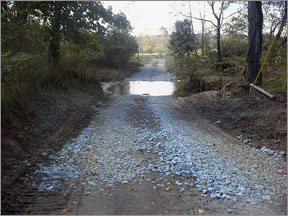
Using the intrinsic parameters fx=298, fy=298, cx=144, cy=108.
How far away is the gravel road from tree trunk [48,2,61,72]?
242 inches

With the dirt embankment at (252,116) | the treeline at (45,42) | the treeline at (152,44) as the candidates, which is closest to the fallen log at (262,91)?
the dirt embankment at (252,116)

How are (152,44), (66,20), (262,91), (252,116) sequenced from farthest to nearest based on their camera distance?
(152,44)
(66,20)
(262,91)
(252,116)

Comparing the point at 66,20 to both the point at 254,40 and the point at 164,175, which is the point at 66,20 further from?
the point at 164,175

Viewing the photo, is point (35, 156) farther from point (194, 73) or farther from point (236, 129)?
point (194, 73)

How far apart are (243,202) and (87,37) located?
486 inches

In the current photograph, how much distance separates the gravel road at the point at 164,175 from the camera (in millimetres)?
4438

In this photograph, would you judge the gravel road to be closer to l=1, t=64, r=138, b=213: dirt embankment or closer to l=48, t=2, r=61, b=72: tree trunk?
l=1, t=64, r=138, b=213: dirt embankment

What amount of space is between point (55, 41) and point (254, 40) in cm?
864

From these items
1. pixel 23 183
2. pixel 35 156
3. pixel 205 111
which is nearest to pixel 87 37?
pixel 205 111

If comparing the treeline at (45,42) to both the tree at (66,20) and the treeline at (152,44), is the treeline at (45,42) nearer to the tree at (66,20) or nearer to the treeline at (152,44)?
the tree at (66,20)

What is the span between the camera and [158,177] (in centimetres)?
543

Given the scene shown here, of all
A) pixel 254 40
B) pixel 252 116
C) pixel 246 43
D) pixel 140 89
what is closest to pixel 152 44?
pixel 140 89

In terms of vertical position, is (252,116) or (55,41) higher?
(55,41)

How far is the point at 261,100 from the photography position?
10.2 meters
